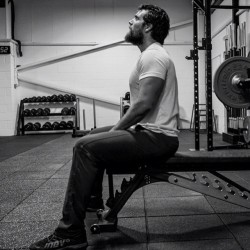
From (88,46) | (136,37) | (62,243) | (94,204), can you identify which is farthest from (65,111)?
(62,243)

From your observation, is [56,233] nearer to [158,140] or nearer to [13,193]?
[158,140]

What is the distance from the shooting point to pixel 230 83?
3.63 meters

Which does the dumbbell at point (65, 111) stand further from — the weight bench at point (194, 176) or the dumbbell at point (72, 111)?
the weight bench at point (194, 176)

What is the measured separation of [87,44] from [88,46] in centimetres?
6

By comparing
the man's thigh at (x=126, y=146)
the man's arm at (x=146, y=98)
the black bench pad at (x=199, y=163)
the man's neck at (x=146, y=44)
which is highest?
the man's neck at (x=146, y=44)

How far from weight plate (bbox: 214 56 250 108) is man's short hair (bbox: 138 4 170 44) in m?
2.17

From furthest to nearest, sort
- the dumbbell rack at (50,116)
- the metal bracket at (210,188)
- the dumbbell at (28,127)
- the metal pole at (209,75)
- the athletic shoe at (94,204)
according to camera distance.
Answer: the dumbbell rack at (50,116), the dumbbell at (28,127), the metal pole at (209,75), the athletic shoe at (94,204), the metal bracket at (210,188)

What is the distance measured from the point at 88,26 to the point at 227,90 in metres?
5.33

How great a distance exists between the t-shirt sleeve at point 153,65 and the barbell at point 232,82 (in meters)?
2.29

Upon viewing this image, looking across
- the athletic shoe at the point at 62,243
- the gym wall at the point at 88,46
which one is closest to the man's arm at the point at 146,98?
the athletic shoe at the point at 62,243

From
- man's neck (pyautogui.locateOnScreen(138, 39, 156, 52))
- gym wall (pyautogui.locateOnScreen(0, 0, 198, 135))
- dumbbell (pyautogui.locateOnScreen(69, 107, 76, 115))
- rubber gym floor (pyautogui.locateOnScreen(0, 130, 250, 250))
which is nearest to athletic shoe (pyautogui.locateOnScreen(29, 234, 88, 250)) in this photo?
rubber gym floor (pyautogui.locateOnScreen(0, 130, 250, 250))

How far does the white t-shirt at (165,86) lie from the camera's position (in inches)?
58.2

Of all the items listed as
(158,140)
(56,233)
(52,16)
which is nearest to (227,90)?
(158,140)

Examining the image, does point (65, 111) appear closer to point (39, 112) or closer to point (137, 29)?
point (39, 112)
